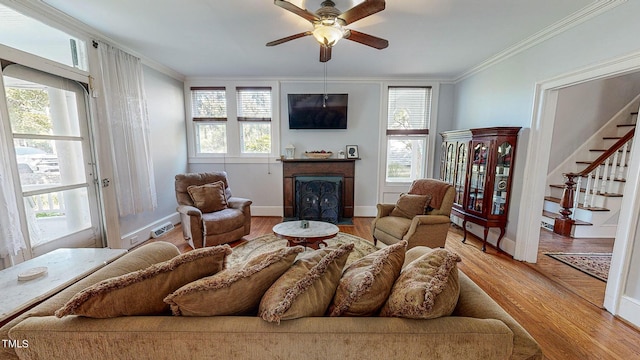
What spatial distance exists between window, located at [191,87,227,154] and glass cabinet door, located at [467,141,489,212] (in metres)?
4.11

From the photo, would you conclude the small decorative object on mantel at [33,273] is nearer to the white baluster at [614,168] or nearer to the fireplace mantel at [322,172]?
the fireplace mantel at [322,172]

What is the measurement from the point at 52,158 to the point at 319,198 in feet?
10.8

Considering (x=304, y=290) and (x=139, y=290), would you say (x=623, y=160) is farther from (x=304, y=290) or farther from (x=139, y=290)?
(x=139, y=290)

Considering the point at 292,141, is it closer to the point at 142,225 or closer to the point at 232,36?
the point at 232,36

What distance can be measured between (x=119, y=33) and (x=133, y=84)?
0.64 metres

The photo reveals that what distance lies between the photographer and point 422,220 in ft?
8.62

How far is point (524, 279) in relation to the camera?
248cm

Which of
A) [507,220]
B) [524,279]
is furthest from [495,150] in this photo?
[524,279]

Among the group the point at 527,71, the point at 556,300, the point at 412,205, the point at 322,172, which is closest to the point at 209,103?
the point at 322,172

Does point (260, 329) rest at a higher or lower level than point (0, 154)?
lower

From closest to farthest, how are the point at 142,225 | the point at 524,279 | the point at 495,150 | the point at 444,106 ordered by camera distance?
the point at 524,279 < the point at 495,150 < the point at 142,225 < the point at 444,106

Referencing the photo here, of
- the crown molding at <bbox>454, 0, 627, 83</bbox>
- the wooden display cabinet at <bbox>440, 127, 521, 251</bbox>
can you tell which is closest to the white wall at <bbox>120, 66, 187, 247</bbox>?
the wooden display cabinet at <bbox>440, 127, 521, 251</bbox>

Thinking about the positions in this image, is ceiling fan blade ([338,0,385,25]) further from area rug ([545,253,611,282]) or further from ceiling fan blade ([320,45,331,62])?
area rug ([545,253,611,282])

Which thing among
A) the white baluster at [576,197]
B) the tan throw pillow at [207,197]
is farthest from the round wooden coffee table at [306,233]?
the white baluster at [576,197]
